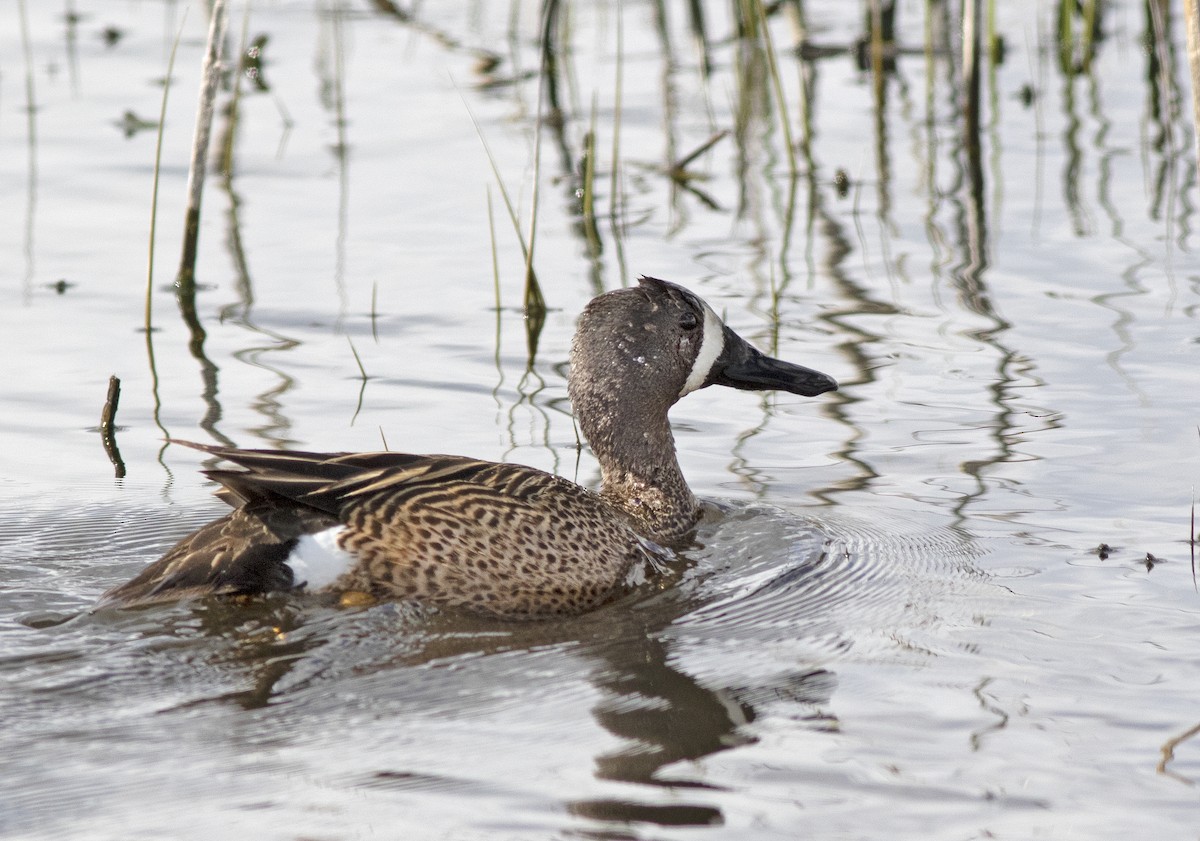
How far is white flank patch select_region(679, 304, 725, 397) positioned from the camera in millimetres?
6191

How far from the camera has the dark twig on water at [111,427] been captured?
6.16 meters

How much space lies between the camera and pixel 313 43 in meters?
13.1

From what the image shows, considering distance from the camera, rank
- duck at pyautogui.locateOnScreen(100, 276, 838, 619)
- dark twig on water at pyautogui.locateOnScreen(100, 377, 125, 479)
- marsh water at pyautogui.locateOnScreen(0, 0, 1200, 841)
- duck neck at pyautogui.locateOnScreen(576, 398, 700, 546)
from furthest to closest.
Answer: dark twig on water at pyautogui.locateOnScreen(100, 377, 125, 479)
duck neck at pyautogui.locateOnScreen(576, 398, 700, 546)
duck at pyautogui.locateOnScreen(100, 276, 838, 619)
marsh water at pyautogui.locateOnScreen(0, 0, 1200, 841)

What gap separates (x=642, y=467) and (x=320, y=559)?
54.8 inches

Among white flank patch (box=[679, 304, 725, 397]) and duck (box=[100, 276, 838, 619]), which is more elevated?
white flank patch (box=[679, 304, 725, 397])

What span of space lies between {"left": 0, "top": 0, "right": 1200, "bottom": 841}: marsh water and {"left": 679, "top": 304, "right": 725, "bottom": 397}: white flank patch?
0.39m

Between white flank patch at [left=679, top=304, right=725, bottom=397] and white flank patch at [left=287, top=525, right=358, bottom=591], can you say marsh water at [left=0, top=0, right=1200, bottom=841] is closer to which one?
white flank patch at [left=287, top=525, right=358, bottom=591]

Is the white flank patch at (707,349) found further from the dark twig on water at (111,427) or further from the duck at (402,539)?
the dark twig on water at (111,427)

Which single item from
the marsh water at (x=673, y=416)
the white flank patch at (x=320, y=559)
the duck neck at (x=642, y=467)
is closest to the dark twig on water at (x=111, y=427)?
the marsh water at (x=673, y=416)

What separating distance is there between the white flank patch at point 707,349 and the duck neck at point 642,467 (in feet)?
0.60

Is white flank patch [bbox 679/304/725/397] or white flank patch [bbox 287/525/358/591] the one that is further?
white flank patch [bbox 679/304/725/397]

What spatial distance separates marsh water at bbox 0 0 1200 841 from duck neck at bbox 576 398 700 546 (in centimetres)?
13

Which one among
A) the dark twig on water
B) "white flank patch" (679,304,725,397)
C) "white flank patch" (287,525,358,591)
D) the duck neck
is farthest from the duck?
the dark twig on water

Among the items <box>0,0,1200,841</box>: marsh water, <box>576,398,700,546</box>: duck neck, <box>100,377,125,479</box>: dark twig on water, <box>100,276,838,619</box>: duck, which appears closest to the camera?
<box>0,0,1200,841</box>: marsh water
